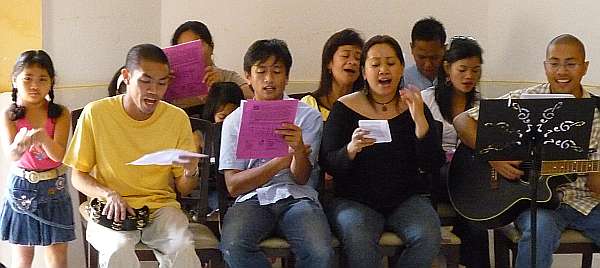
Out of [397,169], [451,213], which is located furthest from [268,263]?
[451,213]

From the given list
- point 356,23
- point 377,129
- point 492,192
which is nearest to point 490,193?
point 492,192

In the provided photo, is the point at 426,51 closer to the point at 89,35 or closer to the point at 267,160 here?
the point at 267,160

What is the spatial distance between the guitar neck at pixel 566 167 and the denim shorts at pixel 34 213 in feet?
6.49

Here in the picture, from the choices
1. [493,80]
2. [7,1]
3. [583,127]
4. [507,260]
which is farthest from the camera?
[493,80]

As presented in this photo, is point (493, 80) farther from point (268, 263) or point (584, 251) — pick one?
point (268, 263)

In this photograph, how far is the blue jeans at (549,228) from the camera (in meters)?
3.32

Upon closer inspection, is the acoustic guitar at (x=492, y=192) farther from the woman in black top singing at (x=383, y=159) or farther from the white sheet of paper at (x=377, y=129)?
the white sheet of paper at (x=377, y=129)

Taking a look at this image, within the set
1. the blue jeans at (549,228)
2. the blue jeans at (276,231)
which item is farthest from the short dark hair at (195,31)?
the blue jeans at (549,228)

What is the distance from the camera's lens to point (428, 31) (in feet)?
14.4

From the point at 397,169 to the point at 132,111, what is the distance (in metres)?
1.07

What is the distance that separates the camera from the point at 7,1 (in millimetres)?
3867

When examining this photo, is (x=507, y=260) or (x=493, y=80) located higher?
(x=493, y=80)

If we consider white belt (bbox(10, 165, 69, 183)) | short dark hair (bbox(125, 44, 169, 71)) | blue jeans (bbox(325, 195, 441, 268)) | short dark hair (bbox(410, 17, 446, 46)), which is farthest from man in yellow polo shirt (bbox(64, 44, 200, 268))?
short dark hair (bbox(410, 17, 446, 46))

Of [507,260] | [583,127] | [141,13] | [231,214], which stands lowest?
[507,260]
